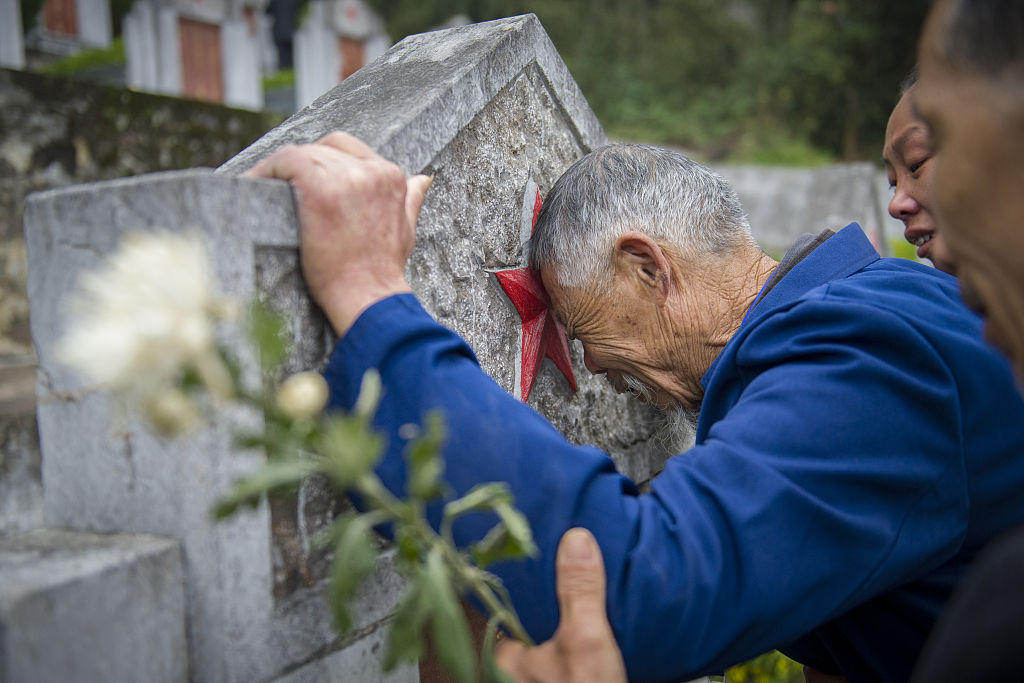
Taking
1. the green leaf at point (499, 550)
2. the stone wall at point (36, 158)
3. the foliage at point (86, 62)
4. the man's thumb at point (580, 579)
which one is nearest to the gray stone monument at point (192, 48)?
the foliage at point (86, 62)

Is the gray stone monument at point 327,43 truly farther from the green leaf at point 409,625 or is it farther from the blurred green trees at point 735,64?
the green leaf at point 409,625

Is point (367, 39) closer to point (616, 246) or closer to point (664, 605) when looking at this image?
point (616, 246)

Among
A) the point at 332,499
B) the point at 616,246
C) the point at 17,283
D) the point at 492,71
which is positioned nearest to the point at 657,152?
the point at 616,246

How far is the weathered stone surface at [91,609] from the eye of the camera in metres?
0.91

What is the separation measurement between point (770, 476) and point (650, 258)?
762 millimetres

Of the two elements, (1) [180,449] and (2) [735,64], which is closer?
(1) [180,449]

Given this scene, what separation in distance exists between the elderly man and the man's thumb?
58mm

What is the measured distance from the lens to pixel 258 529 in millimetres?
1139

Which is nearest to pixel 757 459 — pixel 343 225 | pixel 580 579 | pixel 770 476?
pixel 770 476

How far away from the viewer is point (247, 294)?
44.1 inches

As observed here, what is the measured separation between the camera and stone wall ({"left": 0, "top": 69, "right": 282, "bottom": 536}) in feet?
10.3

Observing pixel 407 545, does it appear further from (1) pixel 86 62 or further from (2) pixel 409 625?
(1) pixel 86 62

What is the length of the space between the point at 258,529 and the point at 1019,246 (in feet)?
3.36

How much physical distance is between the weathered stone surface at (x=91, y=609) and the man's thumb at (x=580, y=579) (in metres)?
0.56
